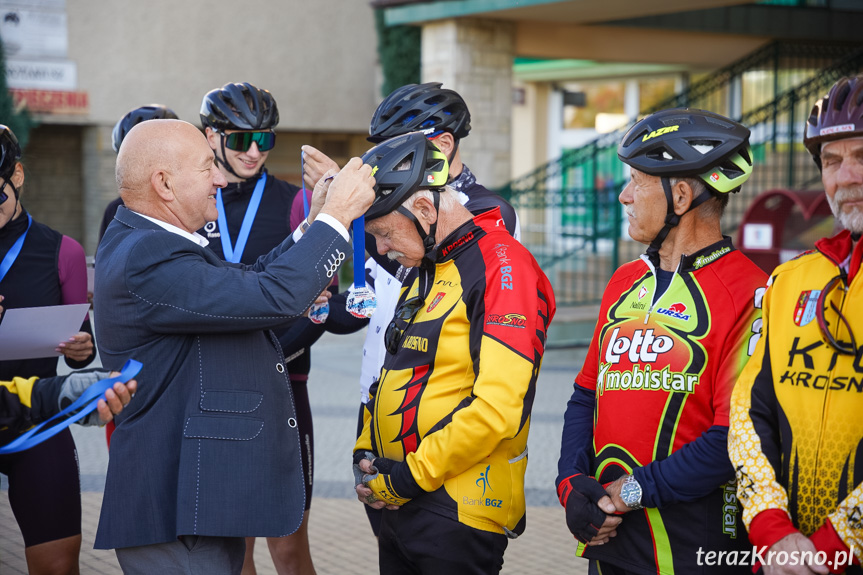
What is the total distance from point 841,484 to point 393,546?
1399mm

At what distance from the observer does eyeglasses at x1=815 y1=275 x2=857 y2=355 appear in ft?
7.39

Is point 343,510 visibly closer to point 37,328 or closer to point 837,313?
point 37,328

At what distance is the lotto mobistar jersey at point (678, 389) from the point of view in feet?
A: 8.51

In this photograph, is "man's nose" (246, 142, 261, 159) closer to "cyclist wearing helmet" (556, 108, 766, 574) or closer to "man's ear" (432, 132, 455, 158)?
"man's ear" (432, 132, 455, 158)

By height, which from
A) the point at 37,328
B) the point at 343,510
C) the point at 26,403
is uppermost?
the point at 37,328

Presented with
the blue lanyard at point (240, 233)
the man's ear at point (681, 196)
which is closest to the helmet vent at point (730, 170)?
the man's ear at point (681, 196)

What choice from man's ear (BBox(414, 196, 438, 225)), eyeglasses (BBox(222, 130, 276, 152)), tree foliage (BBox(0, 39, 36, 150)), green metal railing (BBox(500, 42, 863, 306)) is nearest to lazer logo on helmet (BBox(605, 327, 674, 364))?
man's ear (BBox(414, 196, 438, 225))

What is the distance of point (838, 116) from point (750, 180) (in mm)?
12623

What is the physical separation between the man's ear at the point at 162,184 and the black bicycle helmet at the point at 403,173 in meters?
0.59

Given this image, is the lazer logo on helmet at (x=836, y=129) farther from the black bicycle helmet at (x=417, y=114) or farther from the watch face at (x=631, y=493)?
the black bicycle helmet at (x=417, y=114)

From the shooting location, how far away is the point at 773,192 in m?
8.59

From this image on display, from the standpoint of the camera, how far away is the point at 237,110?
430cm

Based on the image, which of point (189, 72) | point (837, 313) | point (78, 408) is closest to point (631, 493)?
point (837, 313)

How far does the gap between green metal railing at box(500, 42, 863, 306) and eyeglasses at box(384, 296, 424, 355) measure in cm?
891
